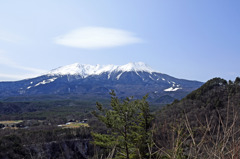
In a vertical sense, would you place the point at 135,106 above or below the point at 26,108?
above

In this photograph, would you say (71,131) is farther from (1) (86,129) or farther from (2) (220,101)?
(2) (220,101)

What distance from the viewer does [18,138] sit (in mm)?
74938

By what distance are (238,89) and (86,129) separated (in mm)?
59771

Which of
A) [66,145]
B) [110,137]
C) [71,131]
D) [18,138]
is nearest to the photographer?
[110,137]

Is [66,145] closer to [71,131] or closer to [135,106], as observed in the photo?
[71,131]

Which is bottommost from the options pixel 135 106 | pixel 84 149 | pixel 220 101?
pixel 84 149

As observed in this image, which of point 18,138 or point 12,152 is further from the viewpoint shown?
point 18,138

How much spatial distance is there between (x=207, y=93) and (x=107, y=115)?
7382 cm

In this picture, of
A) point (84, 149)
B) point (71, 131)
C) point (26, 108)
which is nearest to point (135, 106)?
point (84, 149)

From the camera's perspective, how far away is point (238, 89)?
6738cm

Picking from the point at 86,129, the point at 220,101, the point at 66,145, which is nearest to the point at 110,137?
the point at 220,101

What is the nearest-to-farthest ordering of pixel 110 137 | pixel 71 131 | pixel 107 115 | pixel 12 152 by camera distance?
1. pixel 107 115
2. pixel 110 137
3. pixel 12 152
4. pixel 71 131

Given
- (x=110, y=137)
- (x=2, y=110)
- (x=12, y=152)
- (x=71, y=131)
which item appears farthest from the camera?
(x=2, y=110)

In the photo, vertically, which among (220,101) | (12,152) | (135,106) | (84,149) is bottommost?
(84,149)
